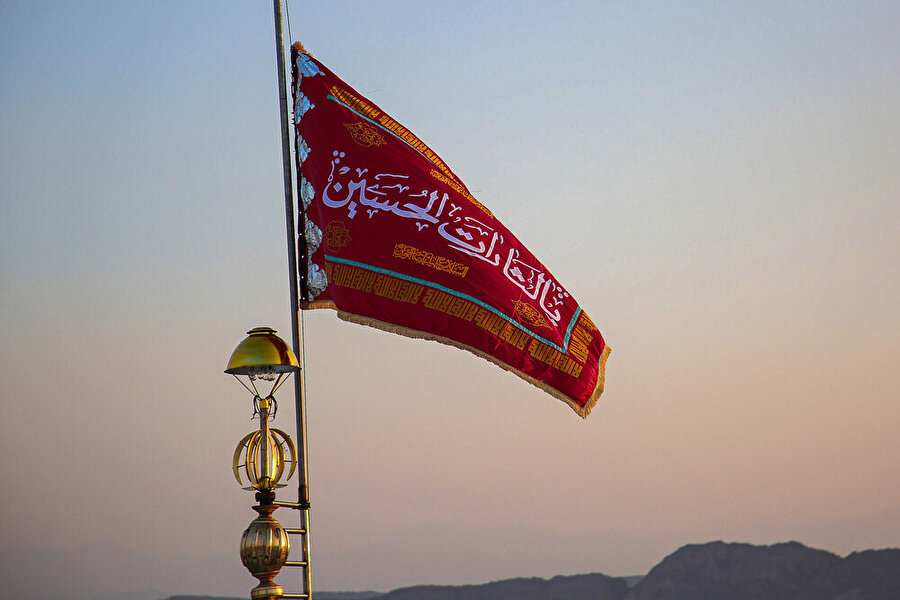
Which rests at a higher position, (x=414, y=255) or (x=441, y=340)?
(x=414, y=255)

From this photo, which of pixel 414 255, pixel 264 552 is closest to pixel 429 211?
pixel 414 255

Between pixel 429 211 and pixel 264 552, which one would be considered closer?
pixel 264 552

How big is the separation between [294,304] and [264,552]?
2.15 metres

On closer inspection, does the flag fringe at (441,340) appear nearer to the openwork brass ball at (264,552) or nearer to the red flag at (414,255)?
the red flag at (414,255)

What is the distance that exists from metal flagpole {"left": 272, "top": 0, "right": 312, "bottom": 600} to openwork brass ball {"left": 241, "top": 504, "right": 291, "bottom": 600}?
0.20 m

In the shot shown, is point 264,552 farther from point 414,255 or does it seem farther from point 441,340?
point 414,255

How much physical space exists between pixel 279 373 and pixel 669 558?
108 m

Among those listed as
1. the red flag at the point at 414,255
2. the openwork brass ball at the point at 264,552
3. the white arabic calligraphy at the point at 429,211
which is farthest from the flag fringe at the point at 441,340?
the openwork brass ball at the point at 264,552

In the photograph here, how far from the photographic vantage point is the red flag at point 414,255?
927cm

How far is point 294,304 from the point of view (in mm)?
9078

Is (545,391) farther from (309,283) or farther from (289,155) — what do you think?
(289,155)

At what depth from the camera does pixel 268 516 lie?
7.71 m

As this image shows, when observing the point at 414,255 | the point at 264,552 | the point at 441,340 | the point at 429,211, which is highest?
the point at 429,211

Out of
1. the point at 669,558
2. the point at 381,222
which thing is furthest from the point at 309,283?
the point at 669,558
